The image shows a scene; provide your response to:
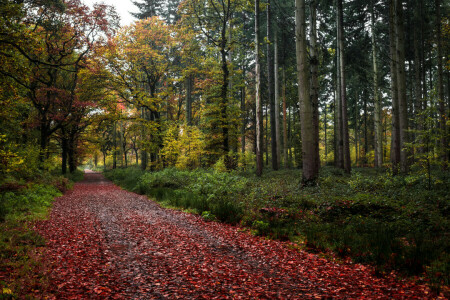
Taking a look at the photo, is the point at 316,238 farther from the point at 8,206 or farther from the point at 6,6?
the point at 6,6

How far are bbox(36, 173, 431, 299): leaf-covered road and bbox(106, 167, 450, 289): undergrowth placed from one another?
0.41 meters

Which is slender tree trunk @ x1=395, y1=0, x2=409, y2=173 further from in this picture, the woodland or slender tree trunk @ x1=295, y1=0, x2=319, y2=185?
slender tree trunk @ x1=295, y1=0, x2=319, y2=185

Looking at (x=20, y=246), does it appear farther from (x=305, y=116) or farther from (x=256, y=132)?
(x=256, y=132)

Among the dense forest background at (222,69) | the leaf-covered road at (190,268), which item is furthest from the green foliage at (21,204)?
the dense forest background at (222,69)

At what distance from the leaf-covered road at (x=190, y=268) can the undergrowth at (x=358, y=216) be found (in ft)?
1.34

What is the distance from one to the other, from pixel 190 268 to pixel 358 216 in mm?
4224

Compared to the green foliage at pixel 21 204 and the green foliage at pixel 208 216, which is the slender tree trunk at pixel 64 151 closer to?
the green foliage at pixel 21 204

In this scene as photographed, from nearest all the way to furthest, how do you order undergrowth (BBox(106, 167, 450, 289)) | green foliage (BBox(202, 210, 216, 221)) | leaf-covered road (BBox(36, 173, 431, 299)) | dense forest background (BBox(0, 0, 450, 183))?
leaf-covered road (BBox(36, 173, 431, 299)) → undergrowth (BBox(106, 167, 450, 289)) → green foliage (BBox(202, 210, 216, 221)) → dense forest background (BBox(0, 0, 450, 183))

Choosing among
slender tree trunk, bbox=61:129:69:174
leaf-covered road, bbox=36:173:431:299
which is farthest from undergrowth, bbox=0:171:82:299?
slender tree trunk, bbox=61:129:69:174

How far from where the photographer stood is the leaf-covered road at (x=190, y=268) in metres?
3.45

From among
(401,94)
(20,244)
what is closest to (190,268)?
(20,244)

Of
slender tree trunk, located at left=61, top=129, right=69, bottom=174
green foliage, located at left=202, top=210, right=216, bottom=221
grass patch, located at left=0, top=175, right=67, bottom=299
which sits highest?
slender tree trunk, located at left=61, top=129, right=69, bottom=174

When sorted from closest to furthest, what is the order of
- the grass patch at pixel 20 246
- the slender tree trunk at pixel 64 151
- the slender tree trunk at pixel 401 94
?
the grass patch at pixel 20 246
the slender tree trunk at pixel 401 94
the slender tree trunk at pixel 64 151

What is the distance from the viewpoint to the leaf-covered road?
3.45 metres
